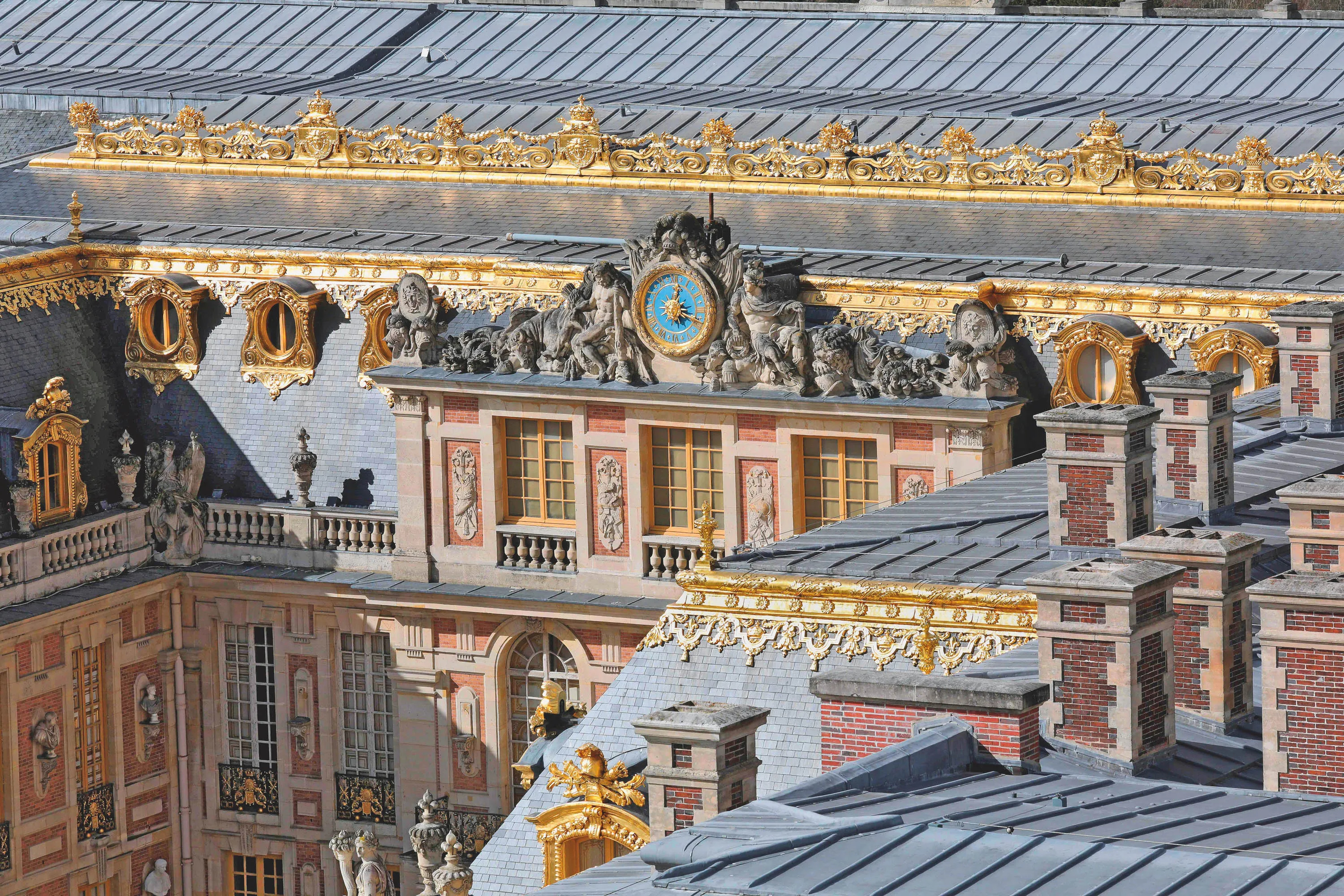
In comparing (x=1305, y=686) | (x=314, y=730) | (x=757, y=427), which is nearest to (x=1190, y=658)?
(x=1305, y=686)

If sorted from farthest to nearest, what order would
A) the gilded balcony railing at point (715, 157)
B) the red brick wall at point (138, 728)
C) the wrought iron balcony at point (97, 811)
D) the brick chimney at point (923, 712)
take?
1. the red brick wall at point (138, 728)
2. the wrought iron balcony at point (97, 811)
3. the gilded balcony railing at point (715, 157)
4. the brick chimney at point (923, 712)

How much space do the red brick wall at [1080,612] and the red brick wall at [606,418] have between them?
30.5m

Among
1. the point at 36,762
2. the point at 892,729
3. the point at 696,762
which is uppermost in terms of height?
the point at 892,729

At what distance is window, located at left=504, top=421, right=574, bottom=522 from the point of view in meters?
79.4

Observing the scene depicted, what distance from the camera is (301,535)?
83000 millimetres

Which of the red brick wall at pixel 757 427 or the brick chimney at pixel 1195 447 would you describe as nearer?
the brick chimney at pixel 1195 447

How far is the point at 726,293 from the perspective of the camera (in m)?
76.5

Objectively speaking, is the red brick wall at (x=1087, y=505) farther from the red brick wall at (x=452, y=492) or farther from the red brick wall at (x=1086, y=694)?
the red brick wall at (x=452, y=492)

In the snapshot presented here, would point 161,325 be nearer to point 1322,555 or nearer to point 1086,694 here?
point 1322,555

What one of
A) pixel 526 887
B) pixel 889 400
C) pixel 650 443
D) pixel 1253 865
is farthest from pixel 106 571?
pixel 1253 865

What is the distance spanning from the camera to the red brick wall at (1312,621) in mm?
46500

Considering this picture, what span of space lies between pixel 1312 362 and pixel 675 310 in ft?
48.6

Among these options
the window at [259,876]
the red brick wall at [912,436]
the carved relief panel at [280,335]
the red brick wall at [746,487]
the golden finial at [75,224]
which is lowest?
the window at [259,876]

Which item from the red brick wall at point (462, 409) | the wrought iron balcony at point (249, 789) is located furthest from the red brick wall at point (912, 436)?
the wrought iron balcony at point (249, 789)
